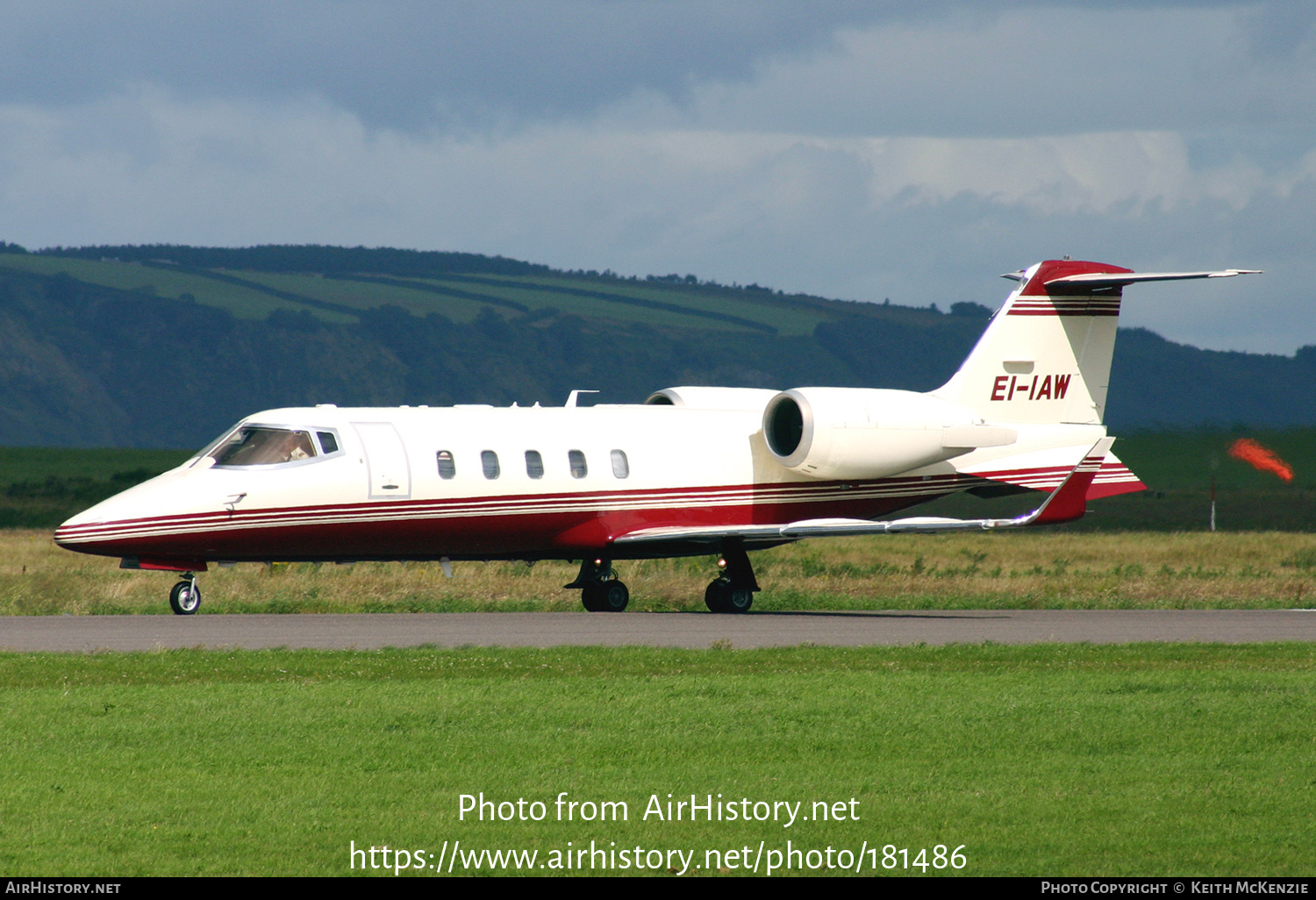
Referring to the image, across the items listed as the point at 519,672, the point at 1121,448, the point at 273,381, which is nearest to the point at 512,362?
the point at 273,381

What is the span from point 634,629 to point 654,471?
526cm

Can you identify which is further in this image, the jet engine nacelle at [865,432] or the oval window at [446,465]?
the jet engine nacelle at [865,432]

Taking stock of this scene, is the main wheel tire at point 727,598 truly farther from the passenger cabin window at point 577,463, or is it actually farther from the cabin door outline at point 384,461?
the cabin door outline at point 384,461

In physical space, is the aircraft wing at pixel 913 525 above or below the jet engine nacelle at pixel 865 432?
below

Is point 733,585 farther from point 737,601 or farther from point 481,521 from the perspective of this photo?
point 481,521

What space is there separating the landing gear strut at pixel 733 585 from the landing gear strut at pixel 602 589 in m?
1.40

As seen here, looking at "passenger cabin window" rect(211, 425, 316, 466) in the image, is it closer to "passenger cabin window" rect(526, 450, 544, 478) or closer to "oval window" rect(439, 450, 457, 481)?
"oval window" rect(439, 450, 457, 481)

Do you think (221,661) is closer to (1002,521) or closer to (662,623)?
(662,623)

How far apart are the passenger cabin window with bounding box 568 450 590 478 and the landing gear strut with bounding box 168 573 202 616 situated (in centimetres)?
590

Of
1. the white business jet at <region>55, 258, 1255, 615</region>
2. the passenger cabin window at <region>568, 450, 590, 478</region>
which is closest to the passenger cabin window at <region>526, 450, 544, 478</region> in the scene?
the white business jet at <region>55, 258, 1255, 615</region>

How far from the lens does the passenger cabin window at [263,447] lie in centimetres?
2333

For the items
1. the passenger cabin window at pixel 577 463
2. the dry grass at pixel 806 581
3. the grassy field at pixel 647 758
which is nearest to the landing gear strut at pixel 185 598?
the dry grass at pixel 806 581

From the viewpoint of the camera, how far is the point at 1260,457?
38375 mm

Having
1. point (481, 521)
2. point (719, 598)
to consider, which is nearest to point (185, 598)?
point (481, 521)
